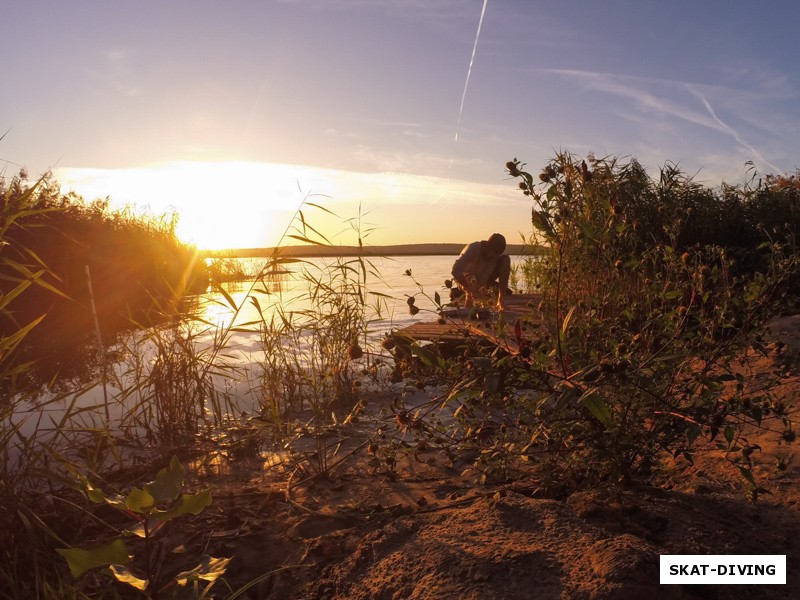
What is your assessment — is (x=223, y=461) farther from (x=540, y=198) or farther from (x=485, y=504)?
(x=540, y=198)

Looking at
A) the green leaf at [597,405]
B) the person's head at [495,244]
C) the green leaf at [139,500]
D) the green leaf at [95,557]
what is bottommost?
the green leaf at [95,557]

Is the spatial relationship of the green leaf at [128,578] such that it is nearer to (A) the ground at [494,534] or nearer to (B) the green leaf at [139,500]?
(B) the green leaf at [139,500]

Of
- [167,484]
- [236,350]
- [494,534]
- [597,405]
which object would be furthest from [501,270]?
[167,484]

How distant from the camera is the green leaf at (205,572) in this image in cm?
162

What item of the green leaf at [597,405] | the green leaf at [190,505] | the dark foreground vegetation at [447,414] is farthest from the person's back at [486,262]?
the green leaf at [190,505]

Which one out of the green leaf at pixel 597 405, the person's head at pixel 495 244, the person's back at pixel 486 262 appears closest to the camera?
the green leaf at pixel 597 405

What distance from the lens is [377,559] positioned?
2074 mm

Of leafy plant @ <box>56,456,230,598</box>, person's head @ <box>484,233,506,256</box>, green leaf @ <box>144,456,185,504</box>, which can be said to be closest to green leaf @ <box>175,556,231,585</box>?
leafy plant @ <box>56,456,230,598</box>

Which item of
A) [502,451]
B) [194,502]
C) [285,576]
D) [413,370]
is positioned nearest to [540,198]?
[502,451]

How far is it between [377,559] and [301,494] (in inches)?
42.3

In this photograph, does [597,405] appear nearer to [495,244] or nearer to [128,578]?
[128,578]

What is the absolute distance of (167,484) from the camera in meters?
1.70

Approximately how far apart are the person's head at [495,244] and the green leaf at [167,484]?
7.36 m

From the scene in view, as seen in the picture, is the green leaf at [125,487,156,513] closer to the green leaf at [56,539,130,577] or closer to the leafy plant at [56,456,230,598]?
the leafy plant at [56,456,230,598]
